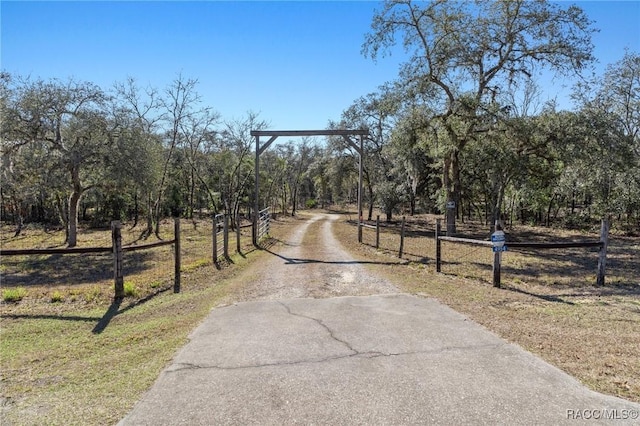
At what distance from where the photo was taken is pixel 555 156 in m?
14.2

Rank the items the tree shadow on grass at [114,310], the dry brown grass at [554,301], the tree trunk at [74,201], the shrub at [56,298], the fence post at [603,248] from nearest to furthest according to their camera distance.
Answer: the dry brown grass at [554,301] → the tree shadow on grass at [114,310] → the shrub at [56,298] → the fence post at [603,248] → the tree trunk at [74,201]

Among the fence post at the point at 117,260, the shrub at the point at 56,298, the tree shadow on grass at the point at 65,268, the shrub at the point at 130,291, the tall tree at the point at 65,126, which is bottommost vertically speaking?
the tree shadow on grass at the point at 65,268

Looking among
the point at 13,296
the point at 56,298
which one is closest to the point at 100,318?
the point at 56,298

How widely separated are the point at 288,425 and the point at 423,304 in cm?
356

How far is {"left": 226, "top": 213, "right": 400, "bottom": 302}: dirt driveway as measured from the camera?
21.2 feet

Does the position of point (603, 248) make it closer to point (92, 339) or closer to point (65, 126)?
point (92, 339)

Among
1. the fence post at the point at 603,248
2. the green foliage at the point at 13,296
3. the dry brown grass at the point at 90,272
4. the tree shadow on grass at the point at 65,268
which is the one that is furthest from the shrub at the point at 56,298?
the fence post at the point at 603,248

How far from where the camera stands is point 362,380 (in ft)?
10.4

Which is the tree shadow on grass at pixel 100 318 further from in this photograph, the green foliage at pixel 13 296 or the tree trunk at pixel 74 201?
the tree trunk at pixel 74 201

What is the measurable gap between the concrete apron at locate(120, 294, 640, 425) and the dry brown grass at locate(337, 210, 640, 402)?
38 cm

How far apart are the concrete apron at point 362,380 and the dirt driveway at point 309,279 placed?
1.67 m

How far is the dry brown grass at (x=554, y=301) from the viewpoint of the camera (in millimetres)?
3566

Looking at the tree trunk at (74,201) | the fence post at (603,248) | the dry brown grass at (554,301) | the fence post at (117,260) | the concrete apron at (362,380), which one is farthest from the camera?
the tree trunk at (74,201)

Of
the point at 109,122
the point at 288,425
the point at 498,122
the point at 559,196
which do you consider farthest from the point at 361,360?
Answer: the point at 559,196
